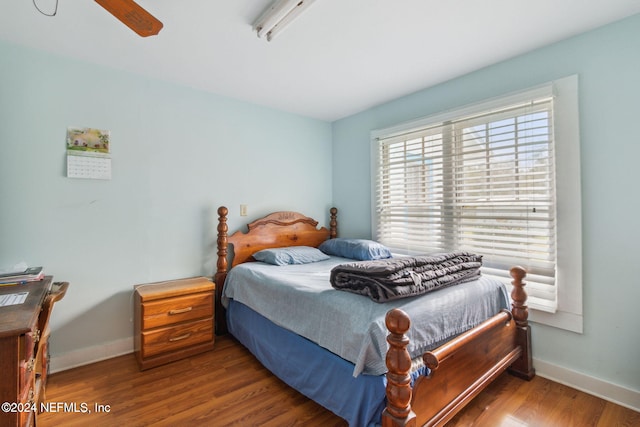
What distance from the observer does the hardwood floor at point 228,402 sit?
1647 millimetres

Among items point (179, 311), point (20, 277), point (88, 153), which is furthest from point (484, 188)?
point (20, 277)

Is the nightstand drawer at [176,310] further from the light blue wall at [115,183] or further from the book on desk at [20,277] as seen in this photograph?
the book on desk at [20,277]

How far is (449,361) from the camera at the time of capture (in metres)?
1.46

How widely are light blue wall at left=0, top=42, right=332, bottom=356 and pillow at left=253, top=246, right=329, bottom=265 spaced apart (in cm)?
45

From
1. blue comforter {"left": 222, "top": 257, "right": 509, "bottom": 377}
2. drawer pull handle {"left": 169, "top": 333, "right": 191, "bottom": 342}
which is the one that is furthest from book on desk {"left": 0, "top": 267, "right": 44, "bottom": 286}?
blue comforter {"left": 222, "top": 257, "right": 509, "bottom": 377}

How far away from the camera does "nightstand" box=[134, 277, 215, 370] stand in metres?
2.18

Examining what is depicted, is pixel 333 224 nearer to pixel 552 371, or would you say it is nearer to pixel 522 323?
pixel 522 323

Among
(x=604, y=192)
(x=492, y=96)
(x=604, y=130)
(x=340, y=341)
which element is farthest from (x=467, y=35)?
(x=340, y=341)

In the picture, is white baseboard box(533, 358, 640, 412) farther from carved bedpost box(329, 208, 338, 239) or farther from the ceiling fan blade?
the ceiling fan blade

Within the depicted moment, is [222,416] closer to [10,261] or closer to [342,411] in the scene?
[342,411]

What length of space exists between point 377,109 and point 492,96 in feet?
4.01

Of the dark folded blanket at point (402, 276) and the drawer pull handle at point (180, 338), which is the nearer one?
the dark folded blanket at point (402, 276)

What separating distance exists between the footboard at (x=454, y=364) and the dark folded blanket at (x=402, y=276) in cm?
27

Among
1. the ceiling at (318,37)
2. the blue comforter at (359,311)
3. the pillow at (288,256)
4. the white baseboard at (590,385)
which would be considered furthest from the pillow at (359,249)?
the ceiling at (318,37)
